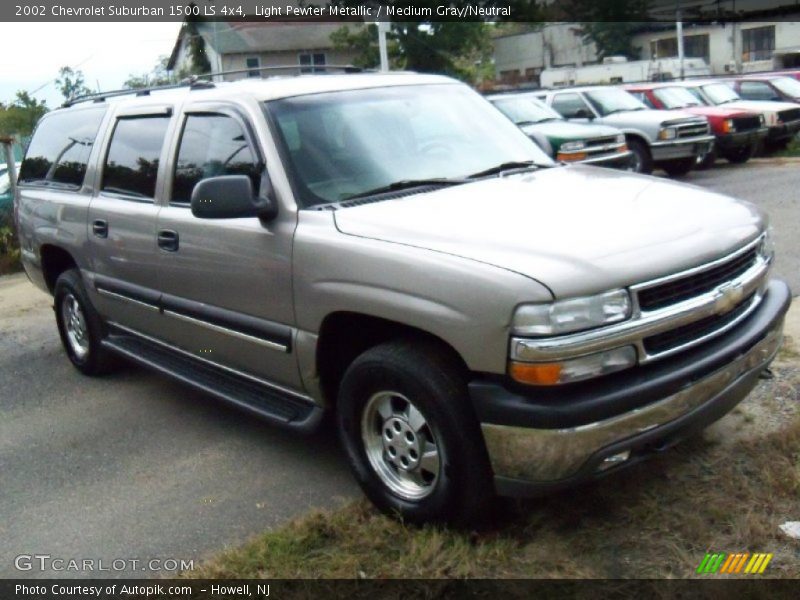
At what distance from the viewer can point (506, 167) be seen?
15.5 ft

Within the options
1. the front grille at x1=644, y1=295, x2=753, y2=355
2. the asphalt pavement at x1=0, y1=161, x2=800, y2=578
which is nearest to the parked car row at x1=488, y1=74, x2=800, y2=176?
the asphalt pavement at x1=0, y1=161, x2=800, y2=578

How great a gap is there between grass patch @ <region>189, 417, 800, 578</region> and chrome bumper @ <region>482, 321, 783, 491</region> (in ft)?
1.30

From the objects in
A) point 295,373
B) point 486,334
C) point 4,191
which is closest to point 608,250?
point 486,334

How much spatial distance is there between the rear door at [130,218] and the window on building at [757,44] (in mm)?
40923

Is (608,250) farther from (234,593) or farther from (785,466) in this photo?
(234,593)

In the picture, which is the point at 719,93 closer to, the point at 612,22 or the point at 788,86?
the point at 788,86

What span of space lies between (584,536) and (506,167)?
6.47ft

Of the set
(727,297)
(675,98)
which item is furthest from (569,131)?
(727,297)

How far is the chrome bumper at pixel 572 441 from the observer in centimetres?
320

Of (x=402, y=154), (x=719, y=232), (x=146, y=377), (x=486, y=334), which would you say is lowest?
(x=146, y=377)

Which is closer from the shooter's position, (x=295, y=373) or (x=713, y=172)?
(x=295, y=373)

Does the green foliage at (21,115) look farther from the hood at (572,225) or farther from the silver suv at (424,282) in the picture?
the hood at (572,225)

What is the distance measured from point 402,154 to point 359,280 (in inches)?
40.4

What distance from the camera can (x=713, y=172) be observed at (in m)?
16.5
